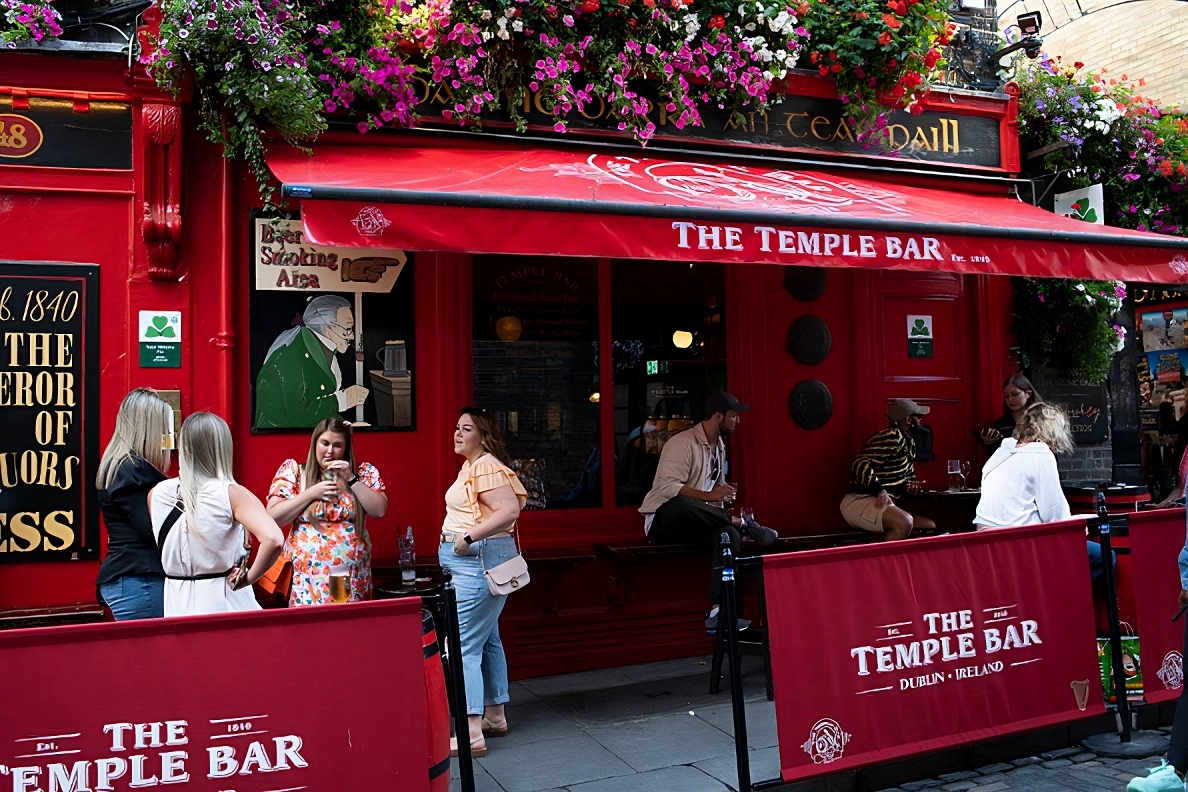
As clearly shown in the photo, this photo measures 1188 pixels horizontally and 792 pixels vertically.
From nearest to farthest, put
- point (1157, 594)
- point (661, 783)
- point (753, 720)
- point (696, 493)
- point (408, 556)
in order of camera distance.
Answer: point (661, 783) → point (1157, 594) → point (753, 720) → point (408, 556) → point (696, 493)

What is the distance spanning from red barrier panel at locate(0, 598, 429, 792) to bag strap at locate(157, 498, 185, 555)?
3.26ft

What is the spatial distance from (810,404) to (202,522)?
479 cm

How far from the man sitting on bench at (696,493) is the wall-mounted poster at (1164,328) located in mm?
9422

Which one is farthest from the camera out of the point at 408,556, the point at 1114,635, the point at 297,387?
the point at 297,387

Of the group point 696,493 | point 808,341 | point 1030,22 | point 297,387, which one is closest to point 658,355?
point 696,493

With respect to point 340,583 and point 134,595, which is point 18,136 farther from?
point 340,583

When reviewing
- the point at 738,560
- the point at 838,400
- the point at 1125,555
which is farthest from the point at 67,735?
the point at 838,400

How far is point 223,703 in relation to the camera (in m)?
3.52

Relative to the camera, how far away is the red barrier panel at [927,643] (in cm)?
439

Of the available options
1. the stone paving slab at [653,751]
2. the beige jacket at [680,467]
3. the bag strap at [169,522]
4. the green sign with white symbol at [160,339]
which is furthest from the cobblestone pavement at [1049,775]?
the green sign with white symbol at [160,339]

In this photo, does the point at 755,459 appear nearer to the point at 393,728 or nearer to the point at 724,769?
the point at 724,769

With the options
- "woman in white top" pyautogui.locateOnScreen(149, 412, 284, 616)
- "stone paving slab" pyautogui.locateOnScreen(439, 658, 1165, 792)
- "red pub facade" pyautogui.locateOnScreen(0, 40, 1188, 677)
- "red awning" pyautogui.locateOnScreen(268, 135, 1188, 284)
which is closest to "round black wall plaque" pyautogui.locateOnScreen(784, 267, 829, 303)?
"red pub facade" pyautogui.locateOnScreen(0, 40, 1188, 677)

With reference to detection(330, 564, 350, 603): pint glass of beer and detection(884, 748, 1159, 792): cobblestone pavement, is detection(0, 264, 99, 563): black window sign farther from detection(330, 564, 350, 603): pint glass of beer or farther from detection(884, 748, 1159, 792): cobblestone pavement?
detection(884, 748, 1159, 792): cobblestone pavement

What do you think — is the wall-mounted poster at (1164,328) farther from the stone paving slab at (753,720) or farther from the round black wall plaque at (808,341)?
the stone paving slab at (753,720)
